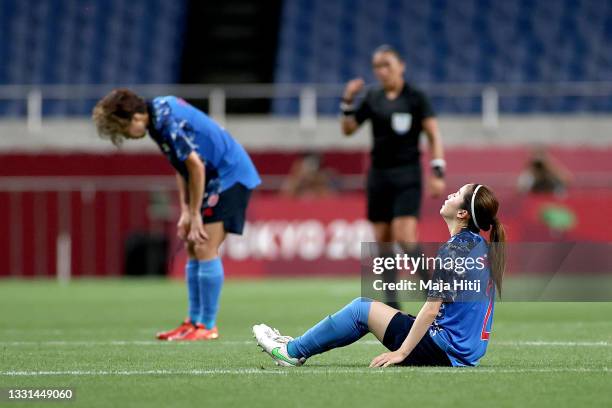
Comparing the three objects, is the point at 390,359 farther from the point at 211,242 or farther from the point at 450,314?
the point at 211,242

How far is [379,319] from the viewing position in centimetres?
652

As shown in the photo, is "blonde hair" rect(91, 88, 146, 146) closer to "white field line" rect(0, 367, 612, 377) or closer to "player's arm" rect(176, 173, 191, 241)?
"player's arm" rect(176, 173, 191, 241)

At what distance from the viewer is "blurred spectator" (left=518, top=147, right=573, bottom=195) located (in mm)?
18609

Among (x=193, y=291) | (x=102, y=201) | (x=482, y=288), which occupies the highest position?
(x=482, y=288)

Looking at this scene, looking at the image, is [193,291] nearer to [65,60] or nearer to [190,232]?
[190,232]

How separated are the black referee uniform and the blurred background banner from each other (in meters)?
7.07

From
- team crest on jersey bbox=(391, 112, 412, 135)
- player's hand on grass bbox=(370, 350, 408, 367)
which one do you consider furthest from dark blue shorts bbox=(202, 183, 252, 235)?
player's hand on grass bbox=(370, 350, 408, 367)

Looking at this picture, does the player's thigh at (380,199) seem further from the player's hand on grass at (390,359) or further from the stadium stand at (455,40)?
the stadium stand at (455,40)

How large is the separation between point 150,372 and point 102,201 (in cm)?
1314

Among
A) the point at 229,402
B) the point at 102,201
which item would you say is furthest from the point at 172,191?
the point at 229,402

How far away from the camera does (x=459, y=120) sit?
21672mm

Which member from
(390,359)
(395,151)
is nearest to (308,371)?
(390,359)

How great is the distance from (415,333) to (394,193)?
15.6ft

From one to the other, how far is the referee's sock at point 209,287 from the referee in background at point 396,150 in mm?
2300
